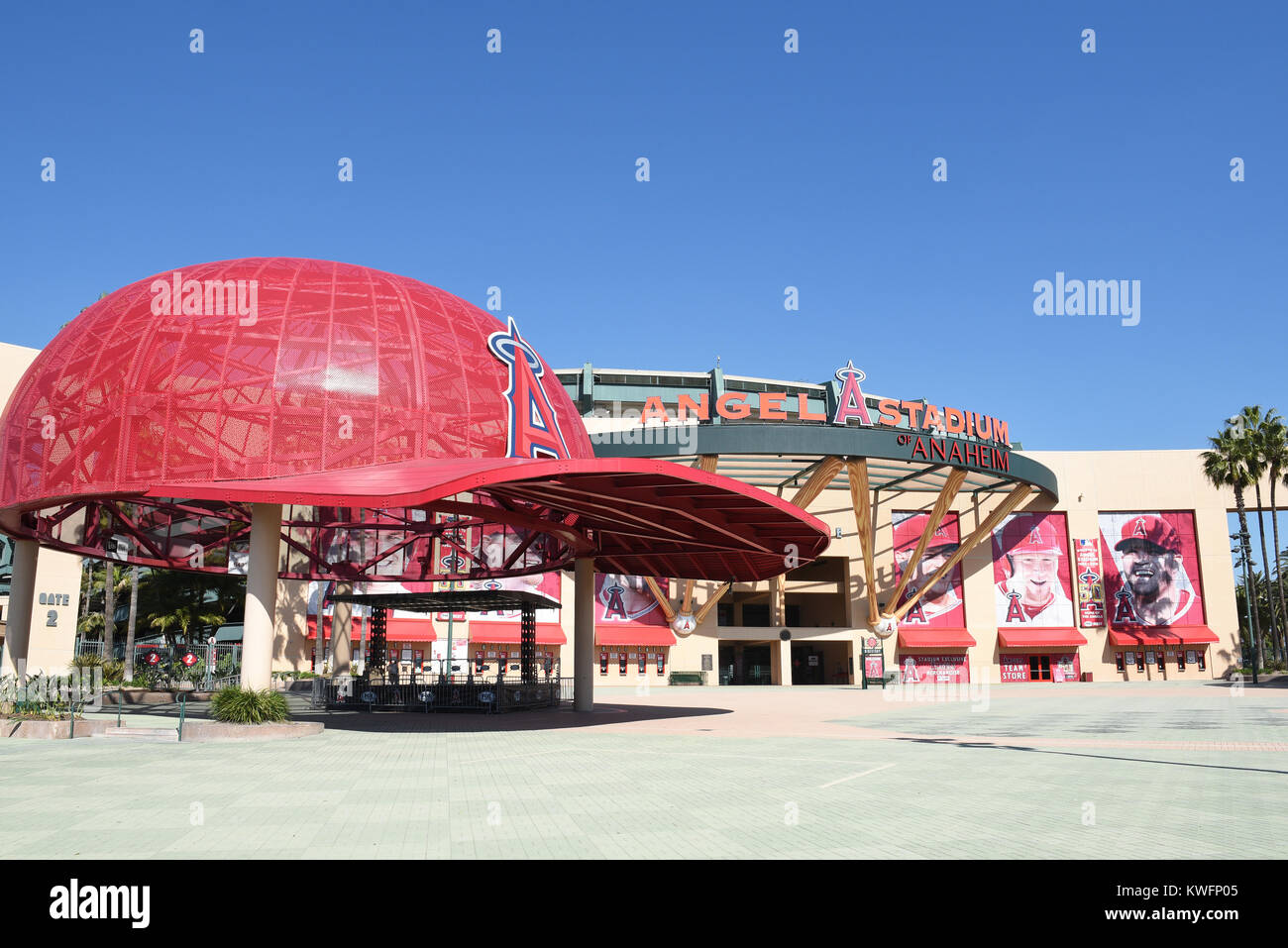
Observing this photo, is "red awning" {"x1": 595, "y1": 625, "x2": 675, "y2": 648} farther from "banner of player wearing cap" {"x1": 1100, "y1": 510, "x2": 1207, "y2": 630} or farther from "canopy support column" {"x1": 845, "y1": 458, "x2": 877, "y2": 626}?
"banner of player wearing cap" {"x1": 1100, "y1": 510, "x2": 1207, "y2": 630}

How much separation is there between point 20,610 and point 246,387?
12.2 metres

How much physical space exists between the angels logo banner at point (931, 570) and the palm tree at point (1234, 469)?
17502 millimetres

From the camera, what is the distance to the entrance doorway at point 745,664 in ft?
224

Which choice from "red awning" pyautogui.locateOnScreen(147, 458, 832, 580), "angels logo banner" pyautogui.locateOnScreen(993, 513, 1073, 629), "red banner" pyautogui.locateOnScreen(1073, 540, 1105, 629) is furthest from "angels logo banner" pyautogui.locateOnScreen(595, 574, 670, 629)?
"red banner" pyautogui.locateOnScreen(1073, 540, 1105, 629)

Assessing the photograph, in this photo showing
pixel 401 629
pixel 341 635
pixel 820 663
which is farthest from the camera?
pixel 820 663

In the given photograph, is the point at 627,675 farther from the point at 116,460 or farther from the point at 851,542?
the point at 116,460

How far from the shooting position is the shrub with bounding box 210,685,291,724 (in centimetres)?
2188

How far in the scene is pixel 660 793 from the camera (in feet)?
44.3

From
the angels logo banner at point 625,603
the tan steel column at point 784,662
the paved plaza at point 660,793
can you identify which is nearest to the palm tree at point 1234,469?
the tan steel column at point 784,662

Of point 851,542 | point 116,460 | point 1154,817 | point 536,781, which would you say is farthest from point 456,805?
point 851,542

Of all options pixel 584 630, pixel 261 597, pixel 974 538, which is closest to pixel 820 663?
pixel 974 538

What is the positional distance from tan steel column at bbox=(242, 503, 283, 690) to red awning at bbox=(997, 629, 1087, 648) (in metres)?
54.6

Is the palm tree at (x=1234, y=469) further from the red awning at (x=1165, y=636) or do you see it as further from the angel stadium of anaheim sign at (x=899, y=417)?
the angel stadium of anaheim sign at (x=899, y=417)

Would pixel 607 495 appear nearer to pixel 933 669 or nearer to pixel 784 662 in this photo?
pixel 784 662
